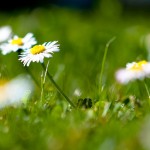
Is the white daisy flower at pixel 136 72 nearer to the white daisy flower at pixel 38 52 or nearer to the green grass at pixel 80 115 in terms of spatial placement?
the green grass at pixel 80 115

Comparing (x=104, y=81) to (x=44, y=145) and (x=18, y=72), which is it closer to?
(x=18, y=72)

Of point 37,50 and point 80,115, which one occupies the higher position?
point 37,50

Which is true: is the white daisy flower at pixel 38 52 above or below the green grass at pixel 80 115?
above

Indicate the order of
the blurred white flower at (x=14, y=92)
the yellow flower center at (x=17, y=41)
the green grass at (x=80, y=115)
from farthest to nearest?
1. the yellow flower center at (x=17, y=41)
2. the blurred white flower at (x=14, y=92)
3. the green grass at (x=80, y=115)

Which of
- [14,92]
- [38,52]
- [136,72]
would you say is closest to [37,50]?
[38,52]

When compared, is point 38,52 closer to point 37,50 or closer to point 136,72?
point 37,50

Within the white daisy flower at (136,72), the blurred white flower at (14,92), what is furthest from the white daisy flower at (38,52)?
the white daisy flower at (136,72)

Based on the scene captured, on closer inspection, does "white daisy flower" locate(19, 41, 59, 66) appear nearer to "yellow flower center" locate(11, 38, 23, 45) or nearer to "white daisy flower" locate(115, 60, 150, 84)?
"yellow flower center" locate(11, 38, 23, 45)

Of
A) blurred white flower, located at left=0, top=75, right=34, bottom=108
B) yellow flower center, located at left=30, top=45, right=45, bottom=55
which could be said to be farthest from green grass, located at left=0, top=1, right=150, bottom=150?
yellow flower center, located at left=30, top=45, right=45, bottom=55
